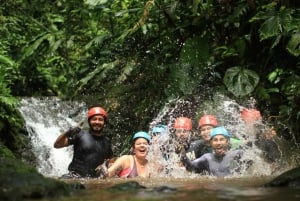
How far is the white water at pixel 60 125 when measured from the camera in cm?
593

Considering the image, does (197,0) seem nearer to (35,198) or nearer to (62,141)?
(62,141)

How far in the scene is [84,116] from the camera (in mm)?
11102

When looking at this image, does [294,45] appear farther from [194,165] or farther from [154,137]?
[154,137]

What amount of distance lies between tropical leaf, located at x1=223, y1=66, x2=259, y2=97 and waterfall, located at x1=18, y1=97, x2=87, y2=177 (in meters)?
3.92

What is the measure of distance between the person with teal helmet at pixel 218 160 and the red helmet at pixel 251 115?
71 cm

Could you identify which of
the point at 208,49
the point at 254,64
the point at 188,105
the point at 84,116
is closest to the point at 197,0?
the point at 208,49

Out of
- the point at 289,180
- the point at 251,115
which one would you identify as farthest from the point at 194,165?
the point at 289,180

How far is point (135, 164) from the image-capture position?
228 inches

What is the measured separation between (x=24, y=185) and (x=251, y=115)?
162 inches

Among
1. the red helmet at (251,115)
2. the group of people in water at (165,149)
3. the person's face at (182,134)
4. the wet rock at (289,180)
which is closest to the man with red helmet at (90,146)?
the group of people in water at (165,149)

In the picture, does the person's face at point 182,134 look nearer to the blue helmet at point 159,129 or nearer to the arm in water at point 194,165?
the blue helmet at point 159,129

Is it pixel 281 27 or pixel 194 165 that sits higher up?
pixel 281 27

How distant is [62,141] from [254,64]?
2.78 metres

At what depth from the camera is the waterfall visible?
9.34 metres
